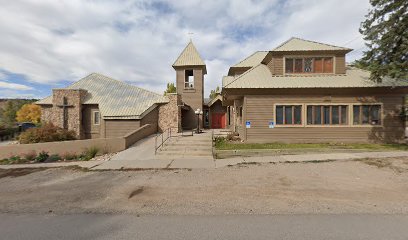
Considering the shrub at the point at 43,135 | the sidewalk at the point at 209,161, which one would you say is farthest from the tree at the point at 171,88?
the sidewalk at the point at 209,161

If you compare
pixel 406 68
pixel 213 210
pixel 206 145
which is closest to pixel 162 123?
pixel 206 145

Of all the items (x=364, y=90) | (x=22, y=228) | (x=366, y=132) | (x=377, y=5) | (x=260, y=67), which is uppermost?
(x=377, y=5)

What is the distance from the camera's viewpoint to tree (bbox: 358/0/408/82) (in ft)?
41.1

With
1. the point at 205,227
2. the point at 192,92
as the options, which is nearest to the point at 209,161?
the point at 205,227

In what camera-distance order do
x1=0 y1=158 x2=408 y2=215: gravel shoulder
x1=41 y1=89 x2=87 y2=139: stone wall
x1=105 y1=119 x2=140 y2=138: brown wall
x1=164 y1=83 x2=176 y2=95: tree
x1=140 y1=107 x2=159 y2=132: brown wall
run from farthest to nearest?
x1=164 y1=83 x2=176 y2=95: tree < x1=41 y1=89 x2=87 y2=139: stone wall < x1=140 y1=107 x2=159 y2=132: brown wall < x1=105 y1=119 x2=140 y2=138: brown wall < x1=0 y1=158 x2=408 y2=215: gravel shoulder

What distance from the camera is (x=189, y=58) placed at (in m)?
25.8

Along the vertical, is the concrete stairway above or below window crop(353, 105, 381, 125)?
below

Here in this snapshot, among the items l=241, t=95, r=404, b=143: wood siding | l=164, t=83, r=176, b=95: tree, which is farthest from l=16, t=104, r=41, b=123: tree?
l=241, t=95, r=404, b=143: wood siding

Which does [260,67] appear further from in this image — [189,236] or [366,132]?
[189,236]

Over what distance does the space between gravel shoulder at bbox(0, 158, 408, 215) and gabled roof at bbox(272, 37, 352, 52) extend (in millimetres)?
9762

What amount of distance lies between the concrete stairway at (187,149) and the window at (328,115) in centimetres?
824

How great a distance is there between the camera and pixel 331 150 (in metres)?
12.1

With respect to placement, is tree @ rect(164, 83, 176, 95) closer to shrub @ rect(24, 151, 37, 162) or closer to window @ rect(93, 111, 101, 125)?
window @ rect(93, 111, 101, 125)

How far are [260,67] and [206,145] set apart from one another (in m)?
8.69
